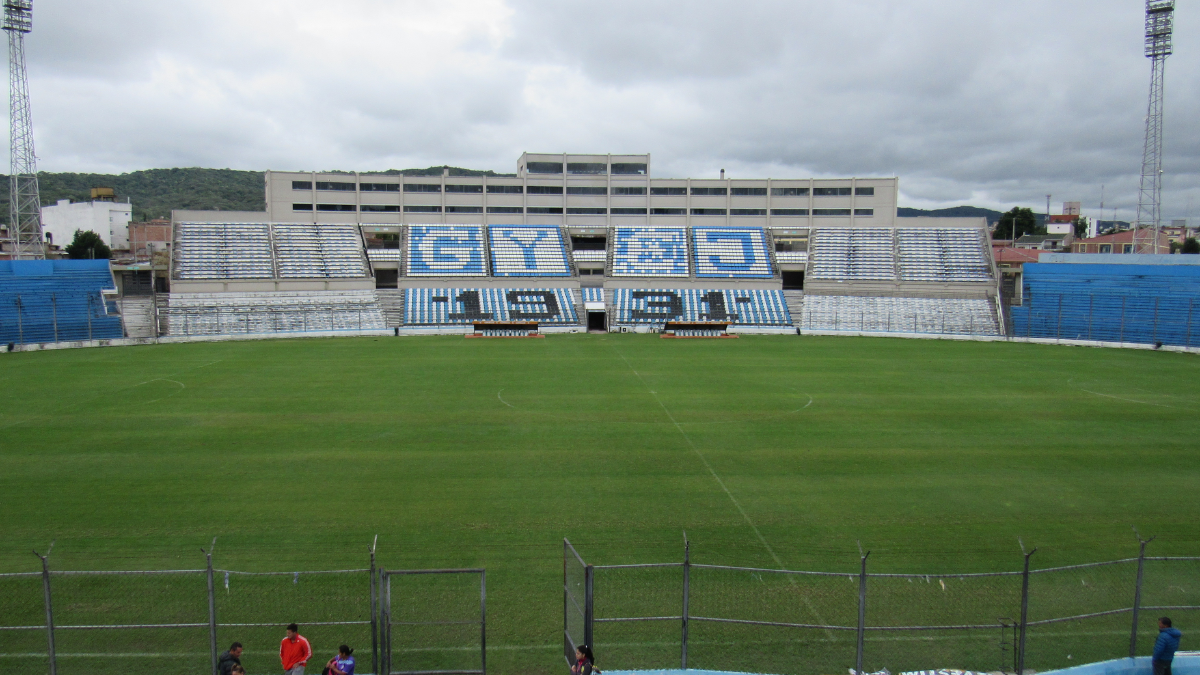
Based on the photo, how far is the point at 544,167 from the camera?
67.7 metres

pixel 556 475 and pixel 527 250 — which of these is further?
pixel 527 250

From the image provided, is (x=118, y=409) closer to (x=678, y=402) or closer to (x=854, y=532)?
(x=678, y=402)

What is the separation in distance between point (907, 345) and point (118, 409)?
41.0m

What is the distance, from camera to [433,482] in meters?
15.2

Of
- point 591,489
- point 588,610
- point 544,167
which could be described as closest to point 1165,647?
point 588,610

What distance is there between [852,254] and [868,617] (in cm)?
5799

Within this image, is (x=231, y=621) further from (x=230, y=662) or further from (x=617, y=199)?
(x=617, y=199)

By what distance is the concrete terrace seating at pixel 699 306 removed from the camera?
56.0m

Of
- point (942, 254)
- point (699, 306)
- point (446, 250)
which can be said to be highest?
point (446, 250)

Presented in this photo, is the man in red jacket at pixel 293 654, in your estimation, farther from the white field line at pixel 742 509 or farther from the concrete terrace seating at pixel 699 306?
the concrete terrace seating at pixel 699 306

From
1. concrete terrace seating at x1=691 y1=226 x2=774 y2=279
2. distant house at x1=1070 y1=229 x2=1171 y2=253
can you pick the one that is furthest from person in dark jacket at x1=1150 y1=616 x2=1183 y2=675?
distant house at x1=1070 y1=229 x2=1171 y2=253

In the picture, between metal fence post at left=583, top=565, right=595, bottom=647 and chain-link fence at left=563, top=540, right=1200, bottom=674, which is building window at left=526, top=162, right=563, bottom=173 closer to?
chain-link fence at left=563, top=540, right=1200, bottom=674

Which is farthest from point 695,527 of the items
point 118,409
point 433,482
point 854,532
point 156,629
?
point 118,409

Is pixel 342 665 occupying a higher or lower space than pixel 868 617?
higher
